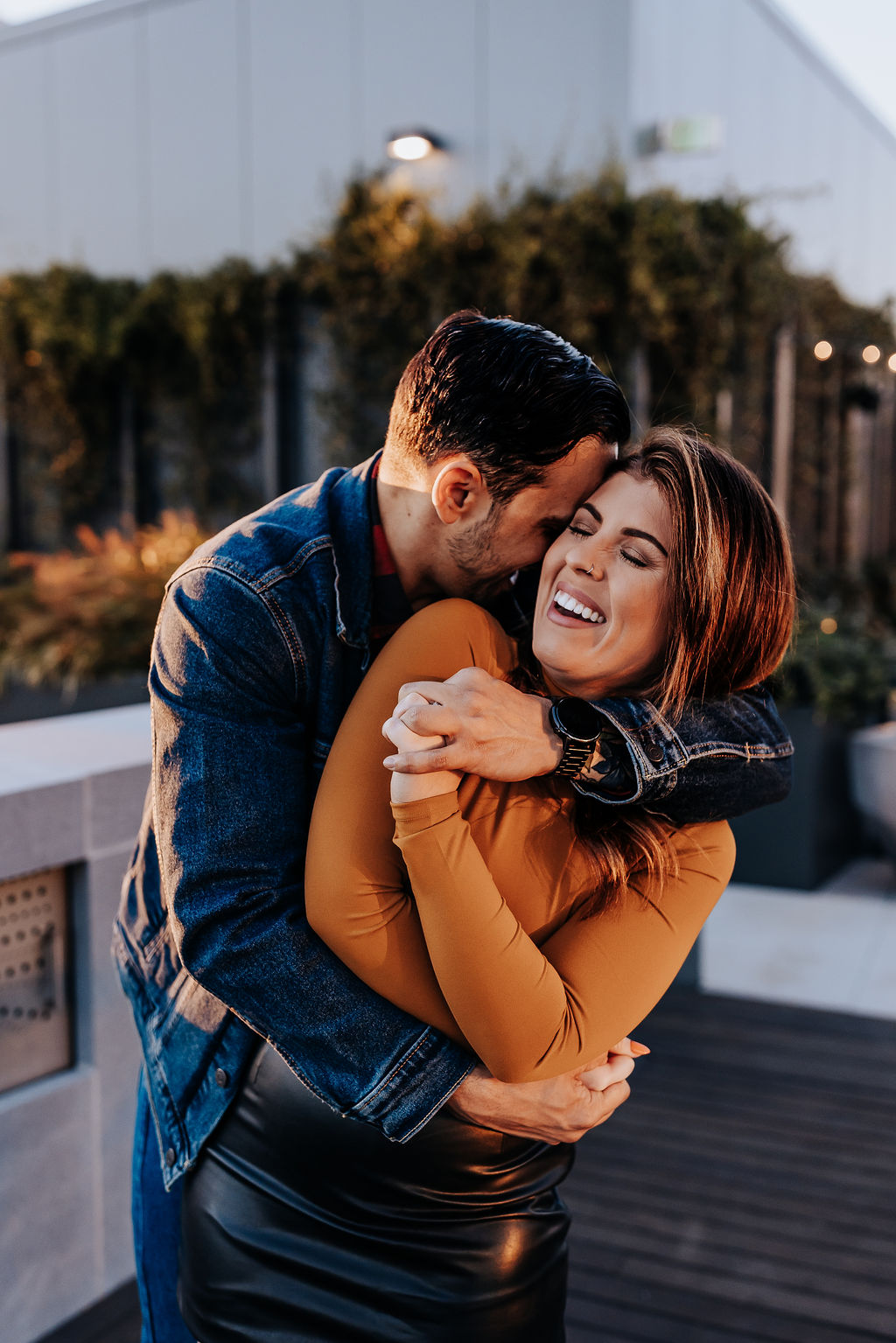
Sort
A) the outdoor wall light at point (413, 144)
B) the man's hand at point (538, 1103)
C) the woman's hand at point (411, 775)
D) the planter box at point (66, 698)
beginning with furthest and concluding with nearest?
the outdoor wall light at point (413, 144) < the planter box at point (66, 698) < the man's hand at point (538, 1103) < the woman's hand at point (411, 775)

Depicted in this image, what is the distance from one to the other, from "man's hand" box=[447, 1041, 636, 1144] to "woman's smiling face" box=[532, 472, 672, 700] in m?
0.40

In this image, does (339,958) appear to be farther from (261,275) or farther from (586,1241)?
(261,275)

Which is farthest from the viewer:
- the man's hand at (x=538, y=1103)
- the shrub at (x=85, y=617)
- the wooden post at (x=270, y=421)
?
the wooden post at (x=270, y=421)

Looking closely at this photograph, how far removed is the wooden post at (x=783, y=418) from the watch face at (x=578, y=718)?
5907mm

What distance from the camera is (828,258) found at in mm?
7781

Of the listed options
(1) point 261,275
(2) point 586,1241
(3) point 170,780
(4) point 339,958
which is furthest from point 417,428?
(1) point 261,275

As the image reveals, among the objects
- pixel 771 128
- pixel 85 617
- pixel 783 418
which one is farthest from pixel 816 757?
pixel 771 128

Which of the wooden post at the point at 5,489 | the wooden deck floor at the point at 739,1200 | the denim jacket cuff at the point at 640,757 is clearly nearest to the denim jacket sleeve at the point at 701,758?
the denim jacket cuff at the point at 640,757

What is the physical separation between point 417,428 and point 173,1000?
0.68 meters

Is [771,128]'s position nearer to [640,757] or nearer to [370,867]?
[640,757]

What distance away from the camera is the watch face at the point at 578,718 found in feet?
3.35

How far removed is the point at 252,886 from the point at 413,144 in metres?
6.21

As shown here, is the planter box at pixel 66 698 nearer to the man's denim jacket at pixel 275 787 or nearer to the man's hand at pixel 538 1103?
the man's denim jacket at pixel 275 787

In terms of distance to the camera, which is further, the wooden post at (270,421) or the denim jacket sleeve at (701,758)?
the wooden post at (270,421)
